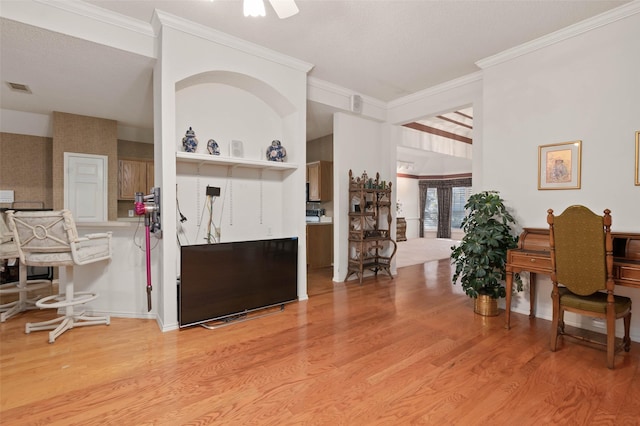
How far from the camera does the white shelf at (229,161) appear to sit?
319 centimetres

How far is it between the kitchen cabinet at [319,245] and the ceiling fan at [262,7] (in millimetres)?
4060

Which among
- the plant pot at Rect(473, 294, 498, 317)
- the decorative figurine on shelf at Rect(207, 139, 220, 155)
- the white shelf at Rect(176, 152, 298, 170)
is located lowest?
the plant pot at Rect(473, 294, 498, 317)

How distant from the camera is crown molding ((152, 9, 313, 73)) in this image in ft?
9.75

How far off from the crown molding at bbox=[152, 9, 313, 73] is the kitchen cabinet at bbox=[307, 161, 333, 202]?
2.47 metres

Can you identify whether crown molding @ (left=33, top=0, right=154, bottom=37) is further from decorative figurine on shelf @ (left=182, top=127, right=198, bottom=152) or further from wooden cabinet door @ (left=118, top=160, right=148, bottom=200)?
wooden cabinet door @ (left=118, top=160, right=148, bottom=200)

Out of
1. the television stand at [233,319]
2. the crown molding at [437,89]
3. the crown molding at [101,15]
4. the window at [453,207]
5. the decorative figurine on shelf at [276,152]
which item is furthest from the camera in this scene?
the window at [453,207]

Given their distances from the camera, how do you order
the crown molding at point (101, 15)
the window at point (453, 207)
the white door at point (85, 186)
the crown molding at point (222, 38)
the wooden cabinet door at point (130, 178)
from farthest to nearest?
the window at point (453, 207) < the wooden cabinet door at point (130, 178) < the white door at point (85, 186) < the crown molding at point (222, 38) < the crown molding at point (101, 15)

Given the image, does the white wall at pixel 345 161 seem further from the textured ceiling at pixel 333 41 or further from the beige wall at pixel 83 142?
the beige wall at pixel 83 142

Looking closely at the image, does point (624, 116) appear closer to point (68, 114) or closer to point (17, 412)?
point (17, 412)

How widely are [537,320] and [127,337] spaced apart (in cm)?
415

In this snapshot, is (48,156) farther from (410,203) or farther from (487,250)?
(410,203)

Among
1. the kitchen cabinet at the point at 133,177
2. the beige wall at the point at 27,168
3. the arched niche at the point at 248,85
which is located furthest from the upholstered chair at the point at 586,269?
the beige wall at the point at 27,168

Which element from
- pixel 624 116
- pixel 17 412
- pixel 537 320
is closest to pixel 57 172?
pixel 17 412

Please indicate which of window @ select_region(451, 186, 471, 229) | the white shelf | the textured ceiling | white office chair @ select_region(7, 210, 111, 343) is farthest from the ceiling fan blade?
window @ select_region(451, 186, 471, 229)
